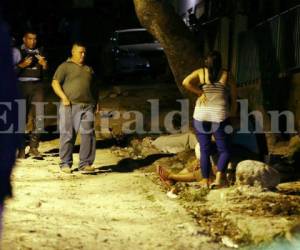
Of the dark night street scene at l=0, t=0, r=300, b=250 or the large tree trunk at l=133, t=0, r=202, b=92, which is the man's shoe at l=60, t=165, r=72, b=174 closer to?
the dark night street scene at l=0, t=0, r=300, b=250

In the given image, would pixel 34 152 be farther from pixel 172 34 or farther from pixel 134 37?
pixel 134 37

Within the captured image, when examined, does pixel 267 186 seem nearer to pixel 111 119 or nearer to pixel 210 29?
pixel 111 119

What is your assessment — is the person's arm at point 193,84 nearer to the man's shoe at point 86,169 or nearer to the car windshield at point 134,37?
the man's shoe at point 86,169

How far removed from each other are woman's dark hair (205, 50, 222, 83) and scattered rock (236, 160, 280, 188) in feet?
3.56

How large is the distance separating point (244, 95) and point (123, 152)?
281 centimetres

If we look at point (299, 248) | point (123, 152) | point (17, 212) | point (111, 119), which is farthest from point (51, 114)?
point (299, 248)

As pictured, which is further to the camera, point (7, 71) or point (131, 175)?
point (131, 175)

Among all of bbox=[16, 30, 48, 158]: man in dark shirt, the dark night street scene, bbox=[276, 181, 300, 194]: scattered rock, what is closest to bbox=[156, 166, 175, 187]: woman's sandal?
the dark night street scene

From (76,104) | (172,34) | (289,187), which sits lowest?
(289,187)

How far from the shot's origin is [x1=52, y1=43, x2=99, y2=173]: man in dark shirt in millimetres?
8898

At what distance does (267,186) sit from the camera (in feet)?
23.3

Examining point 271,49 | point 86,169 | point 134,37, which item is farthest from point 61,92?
point 134,37

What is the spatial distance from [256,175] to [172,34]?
3.51 m

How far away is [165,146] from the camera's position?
1073 centimetres
